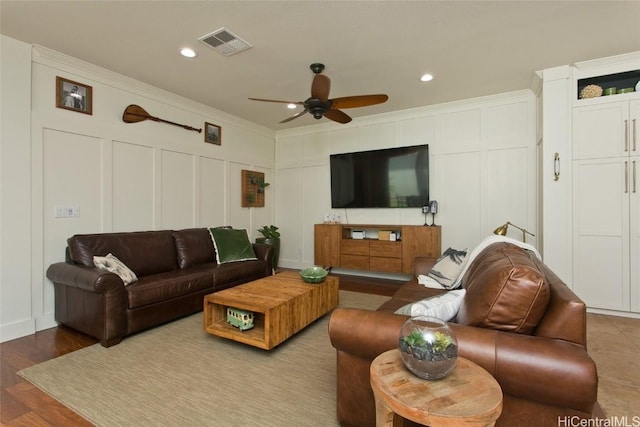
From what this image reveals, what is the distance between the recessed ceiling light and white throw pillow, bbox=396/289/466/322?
9.81 feet

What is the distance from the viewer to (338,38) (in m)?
2.68

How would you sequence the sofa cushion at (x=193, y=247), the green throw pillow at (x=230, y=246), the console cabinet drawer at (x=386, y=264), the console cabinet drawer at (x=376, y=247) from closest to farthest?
the sofa cushion at (x=193, y=247) < the green throw pillow at (x=230, y=246) < the console cabinet drawer at (x=376, y=247) < the console cabinet drawer at (x=386, y=264)

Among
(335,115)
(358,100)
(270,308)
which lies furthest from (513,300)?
(335,115)

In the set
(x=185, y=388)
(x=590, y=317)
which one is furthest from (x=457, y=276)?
(x=185, y=388)

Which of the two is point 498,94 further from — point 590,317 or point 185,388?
point 185,388

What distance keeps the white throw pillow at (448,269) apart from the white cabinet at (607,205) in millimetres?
1542

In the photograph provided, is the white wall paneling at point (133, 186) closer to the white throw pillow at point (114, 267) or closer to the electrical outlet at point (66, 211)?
the electrical outlet at point (66, 211)

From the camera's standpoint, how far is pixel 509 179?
409 cm

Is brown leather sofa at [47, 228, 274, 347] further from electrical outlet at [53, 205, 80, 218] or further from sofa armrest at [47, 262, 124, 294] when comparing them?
electrical outlet at [53, 205, 80, 218]

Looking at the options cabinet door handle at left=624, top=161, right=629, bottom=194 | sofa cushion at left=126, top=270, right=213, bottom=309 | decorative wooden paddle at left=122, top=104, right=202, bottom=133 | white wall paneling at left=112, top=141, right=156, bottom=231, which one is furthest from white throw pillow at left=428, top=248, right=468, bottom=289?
decorative wooden paddle at left=122, top=104, right=202, bottom=133

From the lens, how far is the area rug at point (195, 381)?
165 cm

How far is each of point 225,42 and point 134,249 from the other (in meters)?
2.32

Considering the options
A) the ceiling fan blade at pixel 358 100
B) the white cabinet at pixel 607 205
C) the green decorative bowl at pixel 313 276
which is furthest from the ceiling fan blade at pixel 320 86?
the white cabinet at pixel 607 205

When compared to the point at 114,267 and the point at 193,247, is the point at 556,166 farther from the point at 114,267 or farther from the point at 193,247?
the point at 114,267
